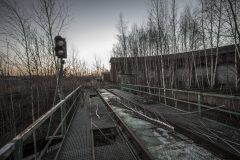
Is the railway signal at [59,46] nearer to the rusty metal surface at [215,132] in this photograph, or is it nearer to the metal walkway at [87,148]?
the metal walkway at [87,148]

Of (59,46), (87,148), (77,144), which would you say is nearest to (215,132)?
(87,148)

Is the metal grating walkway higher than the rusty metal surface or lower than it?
lower

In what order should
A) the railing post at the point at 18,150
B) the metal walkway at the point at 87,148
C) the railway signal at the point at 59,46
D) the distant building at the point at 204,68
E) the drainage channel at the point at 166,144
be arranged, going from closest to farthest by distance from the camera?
the railing post at the point at 18,150
the drainage channel at the point at 166,144
the metal walkway at the point at 87,148
the railway signal at the point at 59,46
the distant building at the point at 204,68

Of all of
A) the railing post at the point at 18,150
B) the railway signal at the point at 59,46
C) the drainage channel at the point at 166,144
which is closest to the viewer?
the railing post at the point at 18,150

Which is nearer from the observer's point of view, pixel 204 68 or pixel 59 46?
pixel 59 46

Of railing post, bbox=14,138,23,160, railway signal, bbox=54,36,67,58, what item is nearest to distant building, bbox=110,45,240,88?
railway signal, bbox=54,36,67,58

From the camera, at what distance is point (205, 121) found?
568cm

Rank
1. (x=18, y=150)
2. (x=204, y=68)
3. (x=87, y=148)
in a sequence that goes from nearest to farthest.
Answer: (x=18, y=150) < (x=87, y=148) < (x=204, y=68)

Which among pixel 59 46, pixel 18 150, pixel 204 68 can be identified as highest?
pixel 204 68

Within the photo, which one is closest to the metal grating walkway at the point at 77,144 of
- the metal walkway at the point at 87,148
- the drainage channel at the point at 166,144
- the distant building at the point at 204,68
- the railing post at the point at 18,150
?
the metal walkway at the point at 87,148

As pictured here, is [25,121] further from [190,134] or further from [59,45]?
[190,134]

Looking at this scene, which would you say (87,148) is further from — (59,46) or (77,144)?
(59,46)

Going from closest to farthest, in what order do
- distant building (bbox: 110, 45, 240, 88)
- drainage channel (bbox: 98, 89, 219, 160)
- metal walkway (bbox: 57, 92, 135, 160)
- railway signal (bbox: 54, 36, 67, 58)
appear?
drainage channel (bbox: 98, 89, 219, 160) < metal walkway (bbox: 57, 92, 135, 160) < railway signal (bbox: 54, 36, 67, 58) < distant building (bbox: 110, 45, 240, 88)

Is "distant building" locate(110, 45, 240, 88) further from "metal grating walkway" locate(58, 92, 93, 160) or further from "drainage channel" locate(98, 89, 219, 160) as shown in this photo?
"metal grating walkway" locate(58, 92, 93, 160)
